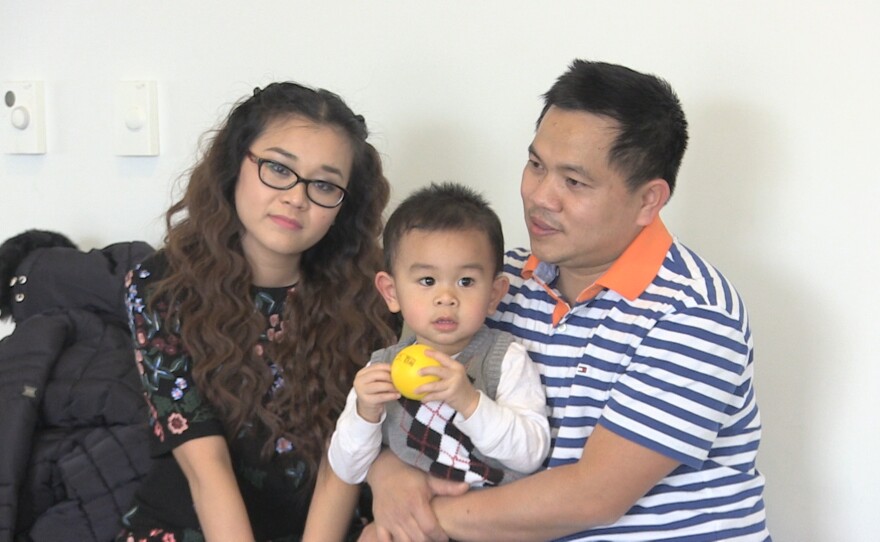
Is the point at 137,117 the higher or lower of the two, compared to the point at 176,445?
higher

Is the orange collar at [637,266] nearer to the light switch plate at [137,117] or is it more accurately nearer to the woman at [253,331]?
the woman at [253,331]

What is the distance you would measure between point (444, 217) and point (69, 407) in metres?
0.84

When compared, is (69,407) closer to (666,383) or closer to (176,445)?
(176,445)

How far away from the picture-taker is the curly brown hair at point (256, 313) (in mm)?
1485

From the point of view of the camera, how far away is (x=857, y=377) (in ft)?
4.82

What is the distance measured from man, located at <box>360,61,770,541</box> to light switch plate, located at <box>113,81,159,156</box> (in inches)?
40.1

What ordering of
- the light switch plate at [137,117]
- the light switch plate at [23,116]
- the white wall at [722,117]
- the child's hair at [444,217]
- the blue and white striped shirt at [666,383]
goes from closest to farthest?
the blue and white striped shirt at [666,383], the child's hair at [444,217], the white wall at [722,117], the light switch plate at [137,117], the light switch plate at [23,116]

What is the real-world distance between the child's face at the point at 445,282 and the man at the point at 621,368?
12 centimetres

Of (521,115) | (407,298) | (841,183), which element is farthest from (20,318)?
(841,183)

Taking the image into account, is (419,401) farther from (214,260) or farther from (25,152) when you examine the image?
(25,152)

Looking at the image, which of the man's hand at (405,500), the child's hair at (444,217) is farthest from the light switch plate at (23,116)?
the man's hand at (405,500)

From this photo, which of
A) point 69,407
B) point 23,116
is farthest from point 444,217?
point 23,116

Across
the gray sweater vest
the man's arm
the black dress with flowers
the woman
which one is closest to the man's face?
the gray sweater vest

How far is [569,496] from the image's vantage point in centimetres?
121
